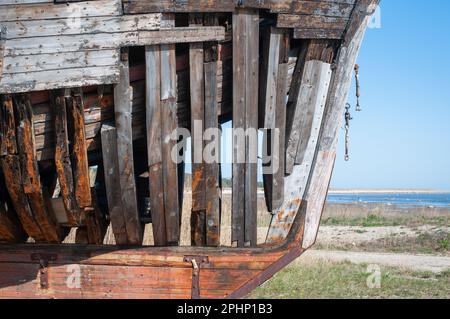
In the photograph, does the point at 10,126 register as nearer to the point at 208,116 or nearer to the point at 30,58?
the point at 30,58

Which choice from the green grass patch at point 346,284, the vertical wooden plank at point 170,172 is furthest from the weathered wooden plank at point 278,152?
the green grass patch at point 346,284

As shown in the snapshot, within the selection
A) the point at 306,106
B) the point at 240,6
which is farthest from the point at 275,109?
the point at 240,6

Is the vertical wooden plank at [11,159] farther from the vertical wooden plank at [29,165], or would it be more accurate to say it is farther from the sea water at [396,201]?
the sea water at [396,201]

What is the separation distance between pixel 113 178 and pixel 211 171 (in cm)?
88

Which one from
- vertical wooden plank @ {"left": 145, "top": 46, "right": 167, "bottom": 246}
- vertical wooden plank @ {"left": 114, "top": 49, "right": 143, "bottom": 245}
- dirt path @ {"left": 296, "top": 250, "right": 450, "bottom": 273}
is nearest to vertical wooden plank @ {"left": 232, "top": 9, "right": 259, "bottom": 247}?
vertical wooden plank @ {"left": 145, "top": 46, "right": 167, "bottom": 246}

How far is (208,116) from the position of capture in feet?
16.4

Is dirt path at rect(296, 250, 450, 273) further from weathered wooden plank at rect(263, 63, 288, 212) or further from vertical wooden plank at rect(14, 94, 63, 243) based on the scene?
vertical wooden plank at rect(14, 94, 63, 243)

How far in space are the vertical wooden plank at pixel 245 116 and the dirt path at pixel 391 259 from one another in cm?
936

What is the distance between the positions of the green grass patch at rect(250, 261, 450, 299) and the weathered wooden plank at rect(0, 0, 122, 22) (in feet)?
22.7

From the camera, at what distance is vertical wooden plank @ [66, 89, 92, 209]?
186 inches

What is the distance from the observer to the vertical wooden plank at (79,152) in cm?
471

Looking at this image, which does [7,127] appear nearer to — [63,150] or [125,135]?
[63,150]
